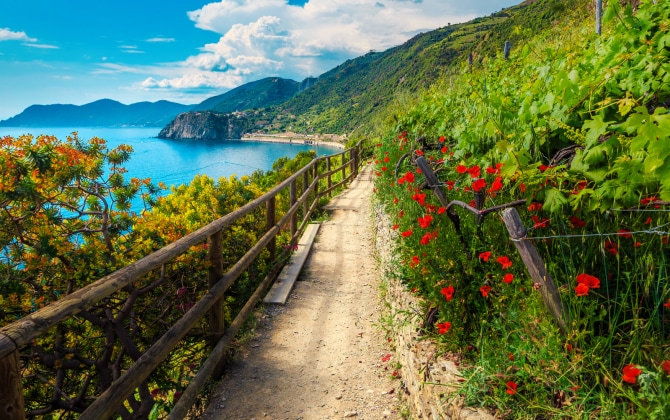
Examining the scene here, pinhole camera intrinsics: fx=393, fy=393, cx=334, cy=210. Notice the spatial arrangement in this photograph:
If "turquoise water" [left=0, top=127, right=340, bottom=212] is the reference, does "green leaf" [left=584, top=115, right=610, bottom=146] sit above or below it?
above

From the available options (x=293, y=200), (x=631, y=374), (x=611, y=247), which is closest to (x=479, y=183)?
(x=611, y=247)

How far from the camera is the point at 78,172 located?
2.99m

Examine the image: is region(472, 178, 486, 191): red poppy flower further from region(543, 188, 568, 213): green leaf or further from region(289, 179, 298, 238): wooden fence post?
region(289, 179, 298, 238): wooden fence post

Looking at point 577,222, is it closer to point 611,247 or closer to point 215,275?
point 611,247

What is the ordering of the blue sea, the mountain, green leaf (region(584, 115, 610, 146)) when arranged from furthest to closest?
1. the mountain
2. the blue sea
3. green leaf (region(584, 115, 610, 146))

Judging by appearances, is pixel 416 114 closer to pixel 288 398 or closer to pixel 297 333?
pixel 297 333

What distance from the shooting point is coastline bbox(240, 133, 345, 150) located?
112 meters

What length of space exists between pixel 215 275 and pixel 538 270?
2.16m

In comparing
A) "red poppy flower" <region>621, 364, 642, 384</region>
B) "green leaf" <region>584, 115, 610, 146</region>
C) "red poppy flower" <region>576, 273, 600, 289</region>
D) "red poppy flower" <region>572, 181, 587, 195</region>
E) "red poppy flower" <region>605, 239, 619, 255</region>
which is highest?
"green leaf" <region>584, 115, 610, 146</region>

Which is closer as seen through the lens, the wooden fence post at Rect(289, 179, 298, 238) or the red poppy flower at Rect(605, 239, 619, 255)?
the red poppy flower at Rect(605, 239, 619, 255)

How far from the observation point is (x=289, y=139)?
126562 mm

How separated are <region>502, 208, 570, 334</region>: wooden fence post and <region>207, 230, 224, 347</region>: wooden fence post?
79.9 inches

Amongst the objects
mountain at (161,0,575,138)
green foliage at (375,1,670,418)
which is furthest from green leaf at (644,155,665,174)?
mountain at (161,0,575,138)

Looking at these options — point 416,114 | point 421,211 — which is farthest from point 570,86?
point 416,114
